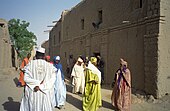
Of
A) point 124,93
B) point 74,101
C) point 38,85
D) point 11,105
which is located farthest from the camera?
point 74,101

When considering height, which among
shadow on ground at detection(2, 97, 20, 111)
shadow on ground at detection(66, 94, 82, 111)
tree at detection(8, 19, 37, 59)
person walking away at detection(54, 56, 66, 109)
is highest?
tree at detection(8, 19, 37, 59)

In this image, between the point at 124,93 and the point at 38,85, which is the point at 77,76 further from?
the point at 38,85

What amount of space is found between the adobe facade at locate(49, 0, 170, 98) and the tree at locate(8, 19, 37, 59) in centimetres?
1451

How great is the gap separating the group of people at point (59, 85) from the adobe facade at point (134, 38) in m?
1.93

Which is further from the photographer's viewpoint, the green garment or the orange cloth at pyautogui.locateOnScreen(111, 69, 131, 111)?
the orange cloth at pyautogui.locateOnScreen(111, 69, 131, 111)

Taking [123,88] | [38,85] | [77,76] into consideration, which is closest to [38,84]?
[38,85]

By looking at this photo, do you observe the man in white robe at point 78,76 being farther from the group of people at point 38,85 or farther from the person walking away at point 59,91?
the group of people at point 38,85

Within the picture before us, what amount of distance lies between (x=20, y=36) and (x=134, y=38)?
21.5 meters

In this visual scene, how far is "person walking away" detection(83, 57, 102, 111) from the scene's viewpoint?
5836 millimetres

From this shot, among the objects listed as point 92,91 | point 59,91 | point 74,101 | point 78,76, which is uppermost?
point 78,76

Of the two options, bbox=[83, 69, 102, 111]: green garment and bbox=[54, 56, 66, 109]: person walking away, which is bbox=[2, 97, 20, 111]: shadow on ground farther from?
bbox=[83, 69, 102, 111]: green garment

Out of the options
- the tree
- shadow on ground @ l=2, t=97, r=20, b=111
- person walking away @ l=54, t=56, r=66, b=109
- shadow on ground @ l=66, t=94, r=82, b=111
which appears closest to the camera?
shadow on ground @ l=2, t=97, r=20, b=111

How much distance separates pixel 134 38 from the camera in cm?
905

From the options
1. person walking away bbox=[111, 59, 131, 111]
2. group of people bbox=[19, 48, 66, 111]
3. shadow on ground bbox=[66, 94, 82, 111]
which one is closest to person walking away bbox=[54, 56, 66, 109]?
shadow on ground bbox=[66, 94, 82, 111]
